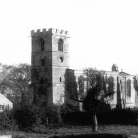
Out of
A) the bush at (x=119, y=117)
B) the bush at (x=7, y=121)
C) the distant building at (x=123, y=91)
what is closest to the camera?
the bush at (x=7, y=121)

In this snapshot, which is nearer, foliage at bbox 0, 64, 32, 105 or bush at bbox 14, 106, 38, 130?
bush at bbox 14, 106, 38, 130

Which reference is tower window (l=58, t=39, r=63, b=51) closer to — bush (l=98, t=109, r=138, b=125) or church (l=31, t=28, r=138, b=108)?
church (l=31, t=28, r=138, b=108)

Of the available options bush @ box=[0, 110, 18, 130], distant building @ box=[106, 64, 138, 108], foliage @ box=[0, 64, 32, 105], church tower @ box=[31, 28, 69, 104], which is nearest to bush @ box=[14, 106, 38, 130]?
bush @ box=[0, 110, 18, 130]

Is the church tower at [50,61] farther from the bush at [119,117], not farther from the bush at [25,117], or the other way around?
the bush at [25,117]

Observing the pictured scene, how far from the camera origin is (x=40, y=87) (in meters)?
68.6

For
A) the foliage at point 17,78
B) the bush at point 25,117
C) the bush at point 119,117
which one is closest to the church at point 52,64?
the foliage at point 17,78

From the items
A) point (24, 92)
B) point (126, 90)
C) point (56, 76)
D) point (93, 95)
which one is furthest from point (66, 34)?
point (93, 95)

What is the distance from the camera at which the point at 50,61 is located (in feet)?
225

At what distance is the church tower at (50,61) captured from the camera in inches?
2672

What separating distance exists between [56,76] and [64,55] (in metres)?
4.91

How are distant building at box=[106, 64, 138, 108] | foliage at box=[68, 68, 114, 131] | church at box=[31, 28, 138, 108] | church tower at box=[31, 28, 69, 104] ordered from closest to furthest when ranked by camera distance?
foliage at box=[68, 68, 114, 131], church tower at box=[31, 28, 69, 104], church at box=[31, 28, 138, 108], distant building at box=[106, 64, 138, 108]

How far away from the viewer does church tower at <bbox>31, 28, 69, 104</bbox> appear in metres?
67.9

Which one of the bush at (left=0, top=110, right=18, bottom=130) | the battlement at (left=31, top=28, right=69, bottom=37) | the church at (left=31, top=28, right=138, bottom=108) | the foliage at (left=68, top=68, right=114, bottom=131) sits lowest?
the bush at (left=0, top=110, right=18, bottom=130)

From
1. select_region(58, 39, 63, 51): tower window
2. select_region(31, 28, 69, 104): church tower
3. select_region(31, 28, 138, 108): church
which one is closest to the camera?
select_region(31, 28, 69, 104): church tower
